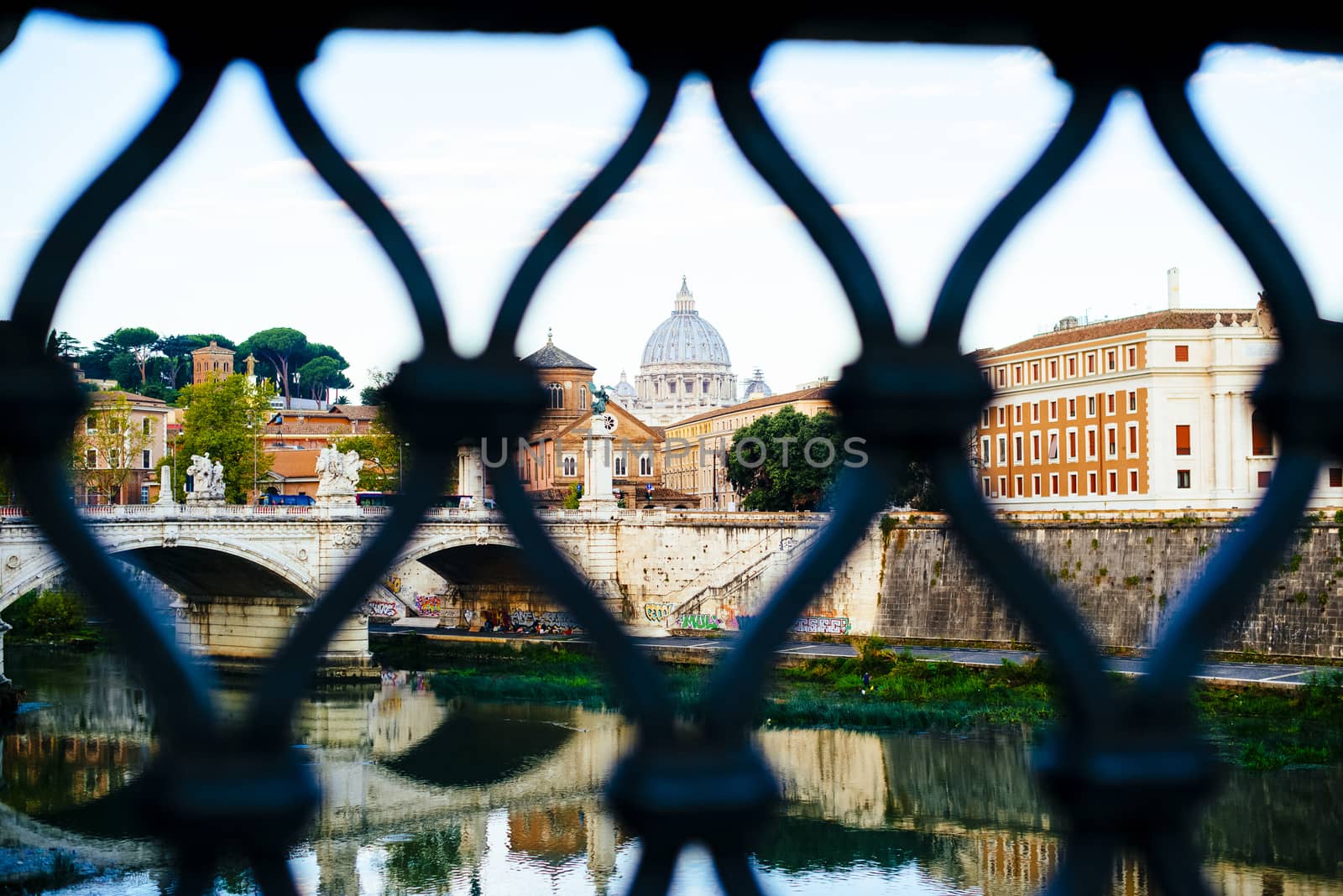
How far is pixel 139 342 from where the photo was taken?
104 ft

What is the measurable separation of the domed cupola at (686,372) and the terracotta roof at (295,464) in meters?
39.4

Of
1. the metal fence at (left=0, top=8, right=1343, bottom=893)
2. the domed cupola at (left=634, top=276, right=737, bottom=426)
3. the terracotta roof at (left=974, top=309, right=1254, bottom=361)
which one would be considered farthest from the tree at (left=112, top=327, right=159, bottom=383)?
the domed cupola at (left=634, top=276, right=737, bottom=426)

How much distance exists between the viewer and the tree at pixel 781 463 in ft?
87.8

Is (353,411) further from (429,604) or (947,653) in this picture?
(947,653)

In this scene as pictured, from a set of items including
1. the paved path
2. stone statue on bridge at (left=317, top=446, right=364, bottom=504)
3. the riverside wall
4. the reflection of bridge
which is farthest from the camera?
stone statue on bridge at (left=317, top=446, right=364, bottom=504)

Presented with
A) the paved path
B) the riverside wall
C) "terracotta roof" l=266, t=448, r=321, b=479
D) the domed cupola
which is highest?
the domed cupola

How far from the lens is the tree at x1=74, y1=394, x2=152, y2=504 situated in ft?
65.5

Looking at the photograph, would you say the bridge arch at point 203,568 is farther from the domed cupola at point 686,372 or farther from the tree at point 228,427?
the domed cupola at point 686,372

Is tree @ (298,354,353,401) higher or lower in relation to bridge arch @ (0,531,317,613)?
higher

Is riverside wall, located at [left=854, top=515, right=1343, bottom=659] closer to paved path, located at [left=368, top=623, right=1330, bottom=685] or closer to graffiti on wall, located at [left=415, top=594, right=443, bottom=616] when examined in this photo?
paved path, located at [left=368, top=623, right=1330, bottom=685]

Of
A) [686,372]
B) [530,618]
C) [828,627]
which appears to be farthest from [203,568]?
[686,372]

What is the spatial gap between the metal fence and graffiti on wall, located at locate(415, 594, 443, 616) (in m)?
26.4

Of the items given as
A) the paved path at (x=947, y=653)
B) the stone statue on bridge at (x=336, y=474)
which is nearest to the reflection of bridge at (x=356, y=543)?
the stone statue on bridge at (x=336, y=474)

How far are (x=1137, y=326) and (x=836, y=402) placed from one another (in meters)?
23.6
